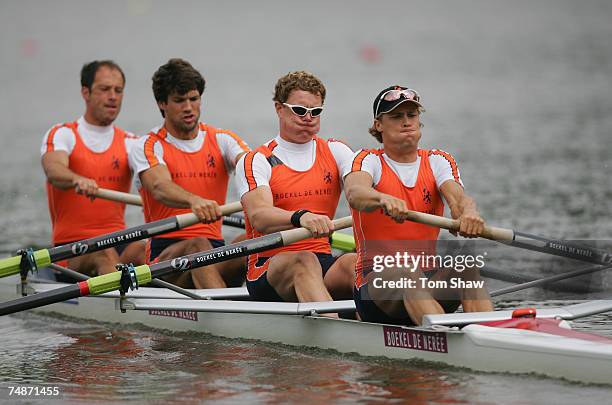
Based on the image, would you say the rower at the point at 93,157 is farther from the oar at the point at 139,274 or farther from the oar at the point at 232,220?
the oar at the point at 139,274

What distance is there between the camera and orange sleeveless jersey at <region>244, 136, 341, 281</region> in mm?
8492

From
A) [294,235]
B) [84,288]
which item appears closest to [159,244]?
[84,288]

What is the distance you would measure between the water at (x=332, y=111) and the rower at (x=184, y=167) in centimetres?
77

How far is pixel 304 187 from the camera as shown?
8516 millimetres

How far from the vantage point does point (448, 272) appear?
733 centimetres

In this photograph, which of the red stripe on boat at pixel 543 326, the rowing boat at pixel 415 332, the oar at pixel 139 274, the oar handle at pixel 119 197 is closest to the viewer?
the rowing boat at pixel 415 332

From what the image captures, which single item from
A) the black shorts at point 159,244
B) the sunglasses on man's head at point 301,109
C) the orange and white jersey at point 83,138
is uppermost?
the orange and white jersey at point 83,138

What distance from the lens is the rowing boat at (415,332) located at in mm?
6536

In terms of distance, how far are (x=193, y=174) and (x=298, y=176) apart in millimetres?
1878

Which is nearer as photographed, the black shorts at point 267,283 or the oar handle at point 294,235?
the oar handle at point 294,235

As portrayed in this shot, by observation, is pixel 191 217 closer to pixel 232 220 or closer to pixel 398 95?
pixel 232 220

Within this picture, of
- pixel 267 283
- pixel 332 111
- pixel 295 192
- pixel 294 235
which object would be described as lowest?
pixel 267 283

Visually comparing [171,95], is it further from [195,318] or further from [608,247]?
[608,247]

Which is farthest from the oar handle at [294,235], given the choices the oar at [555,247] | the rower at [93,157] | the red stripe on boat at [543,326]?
the rower at [93,157]
